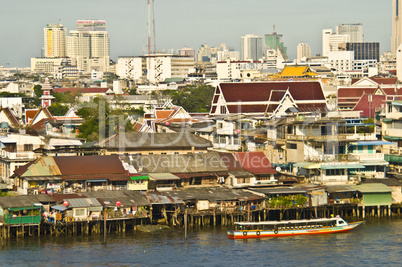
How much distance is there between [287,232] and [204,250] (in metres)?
5.33

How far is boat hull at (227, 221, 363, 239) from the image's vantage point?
37.8 meters

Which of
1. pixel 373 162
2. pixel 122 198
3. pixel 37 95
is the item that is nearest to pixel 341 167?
pixel 373 162

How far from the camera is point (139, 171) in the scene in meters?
44.5

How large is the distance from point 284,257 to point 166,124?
95.6 feet

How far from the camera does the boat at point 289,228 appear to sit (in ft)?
125

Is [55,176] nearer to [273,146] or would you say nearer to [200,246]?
[200,246]

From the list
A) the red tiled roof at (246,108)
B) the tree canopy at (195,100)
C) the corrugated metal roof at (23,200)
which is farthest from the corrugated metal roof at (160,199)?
the tree canopy at (195,100)

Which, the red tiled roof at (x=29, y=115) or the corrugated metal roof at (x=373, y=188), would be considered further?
the red tiled roof at (x=29, y=115)

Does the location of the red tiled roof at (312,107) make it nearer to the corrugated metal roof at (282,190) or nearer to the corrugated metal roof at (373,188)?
the corrugated metal roof at (373,188)

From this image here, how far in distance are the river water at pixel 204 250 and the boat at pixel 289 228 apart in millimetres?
453

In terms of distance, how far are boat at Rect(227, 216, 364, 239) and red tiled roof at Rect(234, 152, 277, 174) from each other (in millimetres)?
6479

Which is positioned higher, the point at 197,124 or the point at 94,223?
the point at 197,124

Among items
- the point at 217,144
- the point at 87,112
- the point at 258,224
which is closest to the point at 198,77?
the point at 87,112

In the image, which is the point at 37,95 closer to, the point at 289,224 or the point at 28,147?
the point at 28,147
